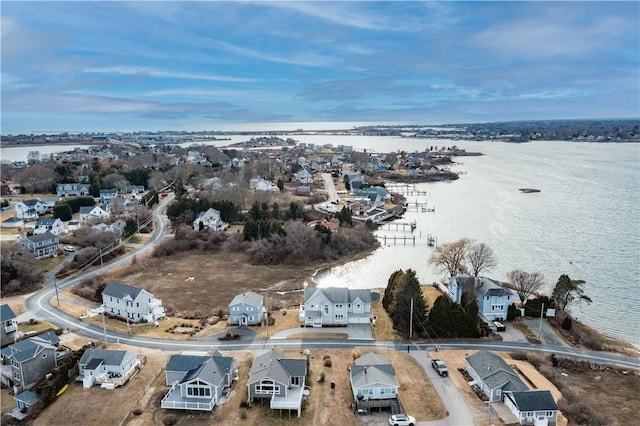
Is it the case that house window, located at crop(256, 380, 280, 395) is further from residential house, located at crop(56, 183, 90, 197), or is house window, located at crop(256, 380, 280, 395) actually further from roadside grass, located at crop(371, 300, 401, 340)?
residential house, located at crop(56, 183, 90, 197)

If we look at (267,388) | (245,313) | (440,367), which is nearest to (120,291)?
(245,313)

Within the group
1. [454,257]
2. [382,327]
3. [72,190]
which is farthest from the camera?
[72,190]

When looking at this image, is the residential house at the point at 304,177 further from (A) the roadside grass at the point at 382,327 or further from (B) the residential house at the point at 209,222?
(A) the roadside grass at the point at 382,327

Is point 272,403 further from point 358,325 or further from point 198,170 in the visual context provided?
point 198,170

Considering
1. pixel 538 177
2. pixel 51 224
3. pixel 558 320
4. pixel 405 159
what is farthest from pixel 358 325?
pixel 405 159

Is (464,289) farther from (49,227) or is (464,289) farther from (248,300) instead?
(49,227)

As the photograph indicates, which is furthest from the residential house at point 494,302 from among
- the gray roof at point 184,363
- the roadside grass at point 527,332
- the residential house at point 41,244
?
the residential house at point 41,244
